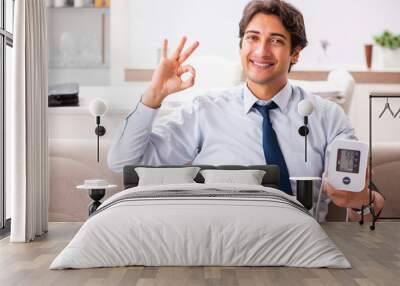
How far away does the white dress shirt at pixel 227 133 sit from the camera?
5.71 meters

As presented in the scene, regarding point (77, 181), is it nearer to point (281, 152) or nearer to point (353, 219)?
point (281, 152)

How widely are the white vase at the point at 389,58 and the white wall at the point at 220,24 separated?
0.57 ft

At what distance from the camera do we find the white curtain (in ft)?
16.3

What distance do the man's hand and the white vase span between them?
5.76ft

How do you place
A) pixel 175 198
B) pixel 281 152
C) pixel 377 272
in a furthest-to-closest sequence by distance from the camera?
pixel 281 152 → pixel 175 198 → pixel 377 272

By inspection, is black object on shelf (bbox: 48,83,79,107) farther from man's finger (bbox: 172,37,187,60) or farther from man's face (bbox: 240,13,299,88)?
man's face (bbox: 240,13,299,88)

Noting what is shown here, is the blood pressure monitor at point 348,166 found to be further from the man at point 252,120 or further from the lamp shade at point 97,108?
the lamp shade at point 97,108

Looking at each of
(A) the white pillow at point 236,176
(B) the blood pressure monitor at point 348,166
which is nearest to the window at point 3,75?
(A) the white pillow at point 236,176

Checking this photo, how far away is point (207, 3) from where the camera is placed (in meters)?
6.15

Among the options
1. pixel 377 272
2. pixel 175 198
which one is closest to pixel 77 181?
pixel 175 198

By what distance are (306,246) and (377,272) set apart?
42 cm

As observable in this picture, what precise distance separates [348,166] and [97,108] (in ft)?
7.46

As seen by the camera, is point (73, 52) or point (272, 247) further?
point (73, 52)

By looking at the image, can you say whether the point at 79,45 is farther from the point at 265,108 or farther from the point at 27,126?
the point at 265,108
